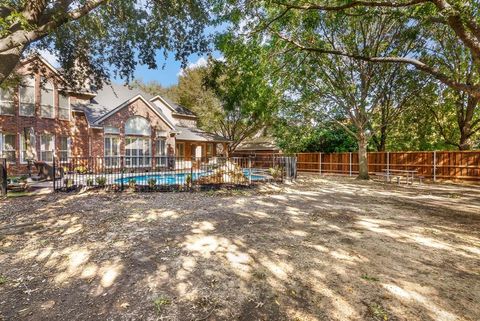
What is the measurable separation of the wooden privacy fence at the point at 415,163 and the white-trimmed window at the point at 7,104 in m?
24.4

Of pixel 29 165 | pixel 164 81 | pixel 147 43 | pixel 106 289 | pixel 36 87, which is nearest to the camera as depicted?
pixel 106 289

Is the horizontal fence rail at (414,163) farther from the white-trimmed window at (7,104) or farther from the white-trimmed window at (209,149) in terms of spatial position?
the white-trimmed window at (7,104)

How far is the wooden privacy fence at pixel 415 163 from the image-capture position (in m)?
16.2

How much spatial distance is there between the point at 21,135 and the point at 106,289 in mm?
19559

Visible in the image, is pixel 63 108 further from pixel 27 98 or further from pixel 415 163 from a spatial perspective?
pixel 415 163

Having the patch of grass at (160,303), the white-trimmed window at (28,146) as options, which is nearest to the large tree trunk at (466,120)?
the patch of grass at (160,303)

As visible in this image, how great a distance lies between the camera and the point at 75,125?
65.1 feet

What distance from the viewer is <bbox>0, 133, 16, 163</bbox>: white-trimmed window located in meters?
16.6

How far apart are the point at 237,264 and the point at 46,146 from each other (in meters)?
20.4

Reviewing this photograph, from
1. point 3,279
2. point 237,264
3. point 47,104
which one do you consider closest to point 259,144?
point 47,104

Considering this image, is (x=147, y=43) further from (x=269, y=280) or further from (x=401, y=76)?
(x=401, y=76)

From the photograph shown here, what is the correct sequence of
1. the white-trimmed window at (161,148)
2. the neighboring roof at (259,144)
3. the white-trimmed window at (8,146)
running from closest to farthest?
the white-trimmed window at (8,146), the white-trimmed window at (161,148), the neighboring roof at (259,144)

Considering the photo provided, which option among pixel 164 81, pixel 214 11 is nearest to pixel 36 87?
pixel 214 11

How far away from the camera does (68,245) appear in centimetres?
498
